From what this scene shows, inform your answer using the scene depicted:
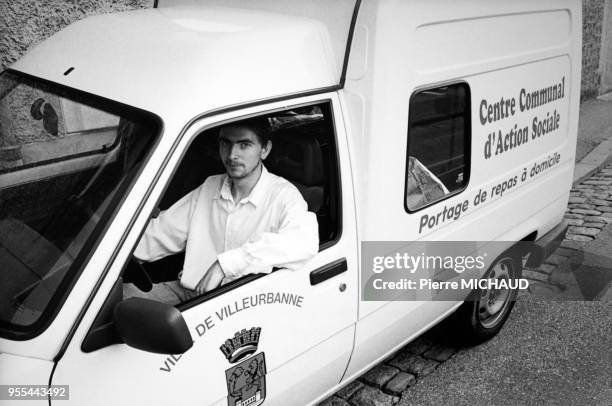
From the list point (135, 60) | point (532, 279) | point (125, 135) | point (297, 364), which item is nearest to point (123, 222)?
point (125, 135)

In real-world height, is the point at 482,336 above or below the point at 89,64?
below

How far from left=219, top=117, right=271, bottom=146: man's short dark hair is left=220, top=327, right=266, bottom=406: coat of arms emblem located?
0.79m

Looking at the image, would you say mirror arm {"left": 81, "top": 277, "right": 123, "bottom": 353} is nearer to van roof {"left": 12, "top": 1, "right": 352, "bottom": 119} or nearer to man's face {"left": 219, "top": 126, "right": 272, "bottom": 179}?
van roof {"left": 12, "top": 1, "right": 352, "bottom": 119}

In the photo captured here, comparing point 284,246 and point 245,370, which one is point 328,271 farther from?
point 245,370

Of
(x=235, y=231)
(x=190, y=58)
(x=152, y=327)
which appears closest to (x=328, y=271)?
(x=235, y=231)

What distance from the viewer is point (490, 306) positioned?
13.3 feet

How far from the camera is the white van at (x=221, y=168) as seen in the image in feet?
6.38

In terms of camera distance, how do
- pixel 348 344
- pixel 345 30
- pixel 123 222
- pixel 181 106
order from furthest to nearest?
1. pixel 348 344
2. pixel 345 30
3. pixel 181 106
4. pixel 123 222

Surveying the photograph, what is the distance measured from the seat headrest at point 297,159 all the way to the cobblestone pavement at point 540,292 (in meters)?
1.48

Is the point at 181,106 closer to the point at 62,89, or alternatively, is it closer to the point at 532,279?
the point at 62,89

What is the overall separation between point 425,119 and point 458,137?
0.34 meters

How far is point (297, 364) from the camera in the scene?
2.59 metres

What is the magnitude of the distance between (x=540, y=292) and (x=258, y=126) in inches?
123

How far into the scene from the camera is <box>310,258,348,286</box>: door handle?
8.29 ft
